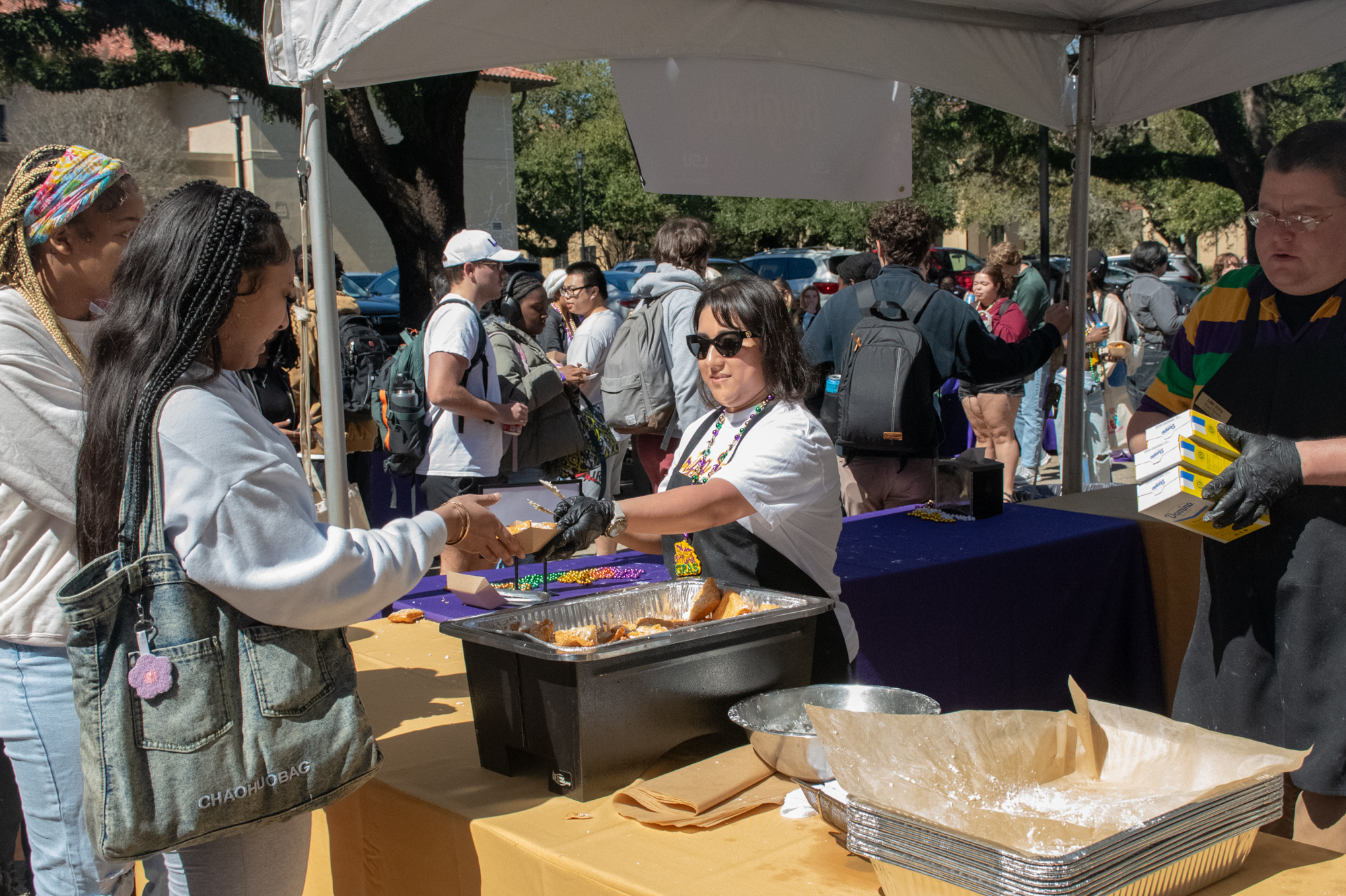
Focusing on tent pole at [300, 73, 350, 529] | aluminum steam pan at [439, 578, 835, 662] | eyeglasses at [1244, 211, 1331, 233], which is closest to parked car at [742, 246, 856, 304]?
tent pole at [300, 73, 350, 529]

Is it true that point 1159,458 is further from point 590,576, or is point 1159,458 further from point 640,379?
point 640,379

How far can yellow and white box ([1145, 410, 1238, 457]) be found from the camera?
1.81 m

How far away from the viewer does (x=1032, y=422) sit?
26.3 feet

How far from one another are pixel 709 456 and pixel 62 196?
1.33 meters

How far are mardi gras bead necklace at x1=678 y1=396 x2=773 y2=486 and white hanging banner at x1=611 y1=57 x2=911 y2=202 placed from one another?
1.34 metres

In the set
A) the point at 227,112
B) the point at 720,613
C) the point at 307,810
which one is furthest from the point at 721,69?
the point at 227,112

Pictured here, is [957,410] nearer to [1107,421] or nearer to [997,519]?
[997,519]

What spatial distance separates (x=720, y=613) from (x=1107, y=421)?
6786 mm

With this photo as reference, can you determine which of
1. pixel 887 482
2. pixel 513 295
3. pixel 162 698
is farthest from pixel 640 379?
pixel 162 698

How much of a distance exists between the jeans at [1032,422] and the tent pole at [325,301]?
598cm

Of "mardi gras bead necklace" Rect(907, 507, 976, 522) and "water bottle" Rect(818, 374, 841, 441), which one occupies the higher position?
"water bottle" Rect(818, 374, 841, 441)

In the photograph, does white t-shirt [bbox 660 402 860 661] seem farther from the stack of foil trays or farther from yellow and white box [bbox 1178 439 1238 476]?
the stack of foil trays

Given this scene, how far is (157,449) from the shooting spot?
1.33m

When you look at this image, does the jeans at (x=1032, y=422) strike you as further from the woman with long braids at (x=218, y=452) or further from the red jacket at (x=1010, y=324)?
the woman with long braids at (x=218, y=452)
